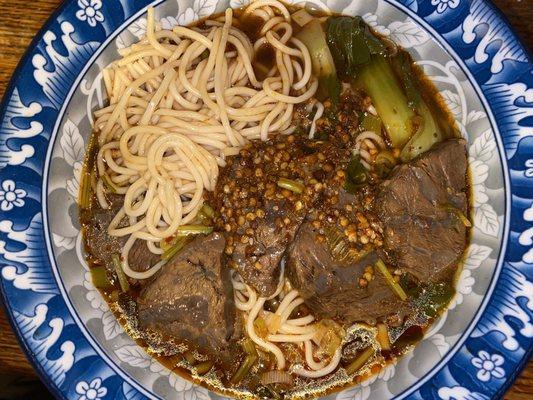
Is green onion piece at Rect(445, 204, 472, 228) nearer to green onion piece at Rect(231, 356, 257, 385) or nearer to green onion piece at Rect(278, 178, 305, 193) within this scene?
green onion piece at Rect(278, 178, 305, 193)

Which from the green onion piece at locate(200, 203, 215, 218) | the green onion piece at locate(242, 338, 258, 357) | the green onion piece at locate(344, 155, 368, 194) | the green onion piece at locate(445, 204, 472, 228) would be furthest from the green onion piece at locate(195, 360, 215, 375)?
the green onion piece at locate(445, 204, 472, 228)

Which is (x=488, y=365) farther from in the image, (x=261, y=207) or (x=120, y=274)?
(x=120, y=274)

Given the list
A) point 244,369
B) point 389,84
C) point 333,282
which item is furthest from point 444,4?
point 244,369

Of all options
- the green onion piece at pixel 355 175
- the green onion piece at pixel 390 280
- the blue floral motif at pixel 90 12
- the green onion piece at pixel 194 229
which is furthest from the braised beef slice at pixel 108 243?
the green onion piece at pixel 390 280

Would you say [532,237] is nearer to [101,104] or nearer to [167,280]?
[167,280]

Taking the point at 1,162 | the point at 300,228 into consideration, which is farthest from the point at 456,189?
the point at 1,162

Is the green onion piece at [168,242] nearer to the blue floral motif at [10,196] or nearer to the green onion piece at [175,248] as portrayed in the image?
the green onion piece at [175,248]
